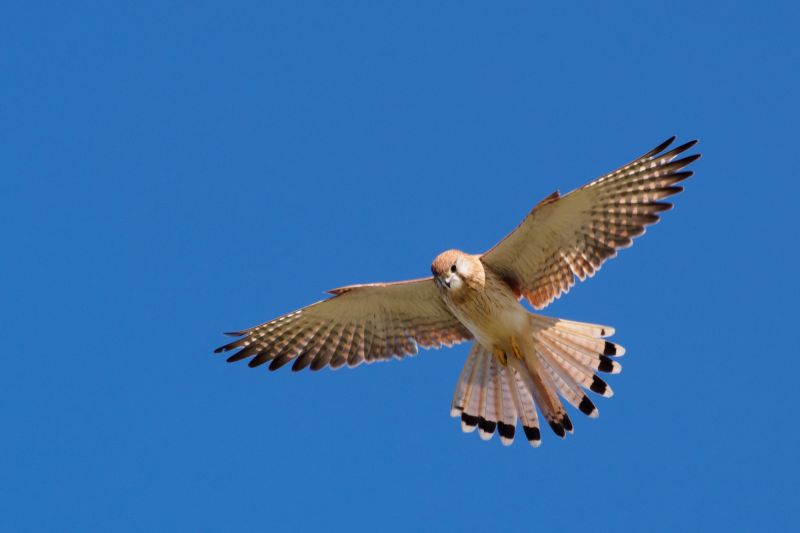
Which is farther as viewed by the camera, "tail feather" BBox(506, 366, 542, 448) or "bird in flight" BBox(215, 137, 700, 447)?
"tail feather" BBox(506, 366, 542, 448)

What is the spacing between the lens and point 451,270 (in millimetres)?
11578

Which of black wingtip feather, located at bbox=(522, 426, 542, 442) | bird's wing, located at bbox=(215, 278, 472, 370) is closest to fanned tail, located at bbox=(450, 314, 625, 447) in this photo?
black wingtip feather, located at bbox=(522, 426, 542, 442)

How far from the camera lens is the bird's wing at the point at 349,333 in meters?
12.5

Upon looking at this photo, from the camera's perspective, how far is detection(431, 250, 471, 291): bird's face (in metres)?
11.6

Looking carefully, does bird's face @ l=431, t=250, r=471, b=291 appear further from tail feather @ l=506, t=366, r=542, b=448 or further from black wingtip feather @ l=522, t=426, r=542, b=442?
black wingtip feather @ l=522, t=426, r=542, b=442

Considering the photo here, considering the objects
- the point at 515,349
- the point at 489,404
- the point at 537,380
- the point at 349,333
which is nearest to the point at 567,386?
the point at 537,380

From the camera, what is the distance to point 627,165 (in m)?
11.5

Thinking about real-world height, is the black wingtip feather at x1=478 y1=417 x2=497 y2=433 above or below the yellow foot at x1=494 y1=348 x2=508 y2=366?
below

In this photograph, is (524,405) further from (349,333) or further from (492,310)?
(349,333)

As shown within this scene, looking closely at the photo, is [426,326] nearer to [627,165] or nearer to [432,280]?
[432,280]

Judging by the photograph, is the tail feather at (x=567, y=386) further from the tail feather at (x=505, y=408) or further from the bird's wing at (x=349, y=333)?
the bird's wing at (x=349, y=333)

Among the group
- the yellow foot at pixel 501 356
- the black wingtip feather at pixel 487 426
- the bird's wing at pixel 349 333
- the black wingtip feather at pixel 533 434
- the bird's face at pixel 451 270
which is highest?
the bird's wing at pixel 349 333

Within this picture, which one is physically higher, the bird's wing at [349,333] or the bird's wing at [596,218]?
the bird's wing at [349,333]

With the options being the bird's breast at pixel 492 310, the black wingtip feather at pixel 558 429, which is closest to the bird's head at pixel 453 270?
the bird's breast at pixel 492 310
